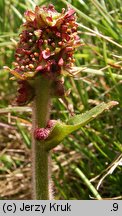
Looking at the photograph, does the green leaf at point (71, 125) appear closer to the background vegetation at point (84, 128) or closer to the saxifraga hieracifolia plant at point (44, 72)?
the saxifraga hieracifolia plant at point (44, 72)

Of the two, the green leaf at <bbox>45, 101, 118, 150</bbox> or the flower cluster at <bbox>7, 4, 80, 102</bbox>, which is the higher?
the flower cluster at <bbox>7, 4, 80, 102</bbox>

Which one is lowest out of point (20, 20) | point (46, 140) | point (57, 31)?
point (46, 140)

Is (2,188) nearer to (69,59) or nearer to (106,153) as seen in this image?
(106,153)

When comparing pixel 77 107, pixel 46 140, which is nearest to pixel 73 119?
pixel 46 140

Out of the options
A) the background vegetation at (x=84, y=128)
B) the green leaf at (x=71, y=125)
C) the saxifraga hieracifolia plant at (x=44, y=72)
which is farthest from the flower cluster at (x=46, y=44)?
the background vegetation at (x=84, y=128)

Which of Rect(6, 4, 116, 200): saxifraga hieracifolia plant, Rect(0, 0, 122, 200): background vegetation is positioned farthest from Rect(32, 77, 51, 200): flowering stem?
Rect(0, 0, 122, 200): background vegetation

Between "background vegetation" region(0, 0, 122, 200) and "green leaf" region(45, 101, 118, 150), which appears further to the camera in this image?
"background vegetation" region(0, 0, 122, 200)

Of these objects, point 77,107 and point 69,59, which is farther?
point 77,107

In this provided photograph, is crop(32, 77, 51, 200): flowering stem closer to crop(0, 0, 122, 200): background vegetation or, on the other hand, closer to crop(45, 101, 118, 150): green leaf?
crop(45, 101, 118, 150): green leaf
